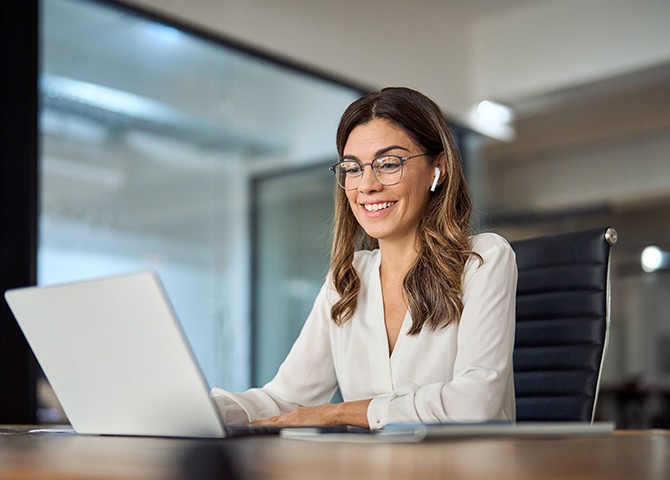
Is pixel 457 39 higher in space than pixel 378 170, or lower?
higher

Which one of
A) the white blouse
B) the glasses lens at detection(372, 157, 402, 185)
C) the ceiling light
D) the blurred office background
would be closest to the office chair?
the white blouse

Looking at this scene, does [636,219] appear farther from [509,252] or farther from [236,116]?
[509,252]

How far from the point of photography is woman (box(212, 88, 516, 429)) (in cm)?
173

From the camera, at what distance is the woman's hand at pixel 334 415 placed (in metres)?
1.51

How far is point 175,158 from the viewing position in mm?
4219

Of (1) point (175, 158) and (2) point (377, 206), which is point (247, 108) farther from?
(2) point (377, 206)

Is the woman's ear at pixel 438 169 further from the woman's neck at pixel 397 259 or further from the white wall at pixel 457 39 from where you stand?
the white wall at pixel 457 39

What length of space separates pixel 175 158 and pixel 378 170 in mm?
2442

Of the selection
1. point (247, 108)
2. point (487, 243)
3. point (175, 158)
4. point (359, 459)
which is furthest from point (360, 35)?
point (359, 459)

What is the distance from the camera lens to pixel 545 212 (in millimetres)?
8203

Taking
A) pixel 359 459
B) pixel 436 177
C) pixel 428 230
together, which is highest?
pixel 436 177

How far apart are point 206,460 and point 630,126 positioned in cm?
719

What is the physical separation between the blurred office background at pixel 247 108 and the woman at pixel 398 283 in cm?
199

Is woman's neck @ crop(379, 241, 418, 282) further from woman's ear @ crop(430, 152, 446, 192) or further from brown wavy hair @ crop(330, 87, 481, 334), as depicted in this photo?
woman's ear @ crop(430, 152, 446, 192)
